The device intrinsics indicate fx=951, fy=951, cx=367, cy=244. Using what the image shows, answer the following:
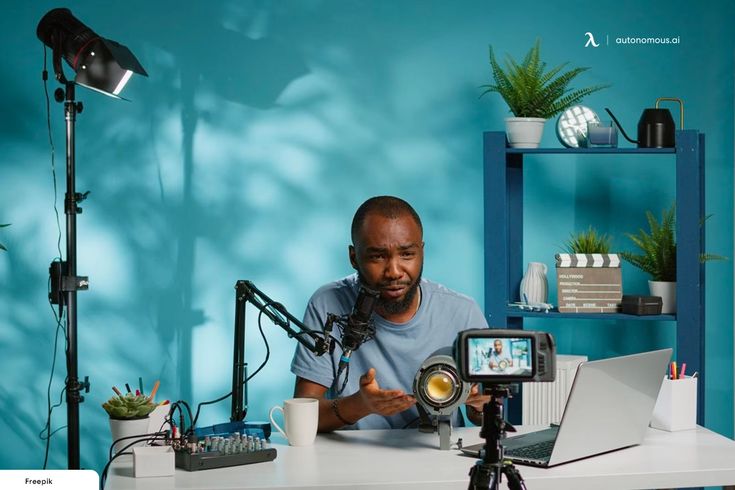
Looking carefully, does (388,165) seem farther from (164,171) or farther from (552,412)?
(552,412)

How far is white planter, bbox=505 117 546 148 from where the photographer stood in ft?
12.4

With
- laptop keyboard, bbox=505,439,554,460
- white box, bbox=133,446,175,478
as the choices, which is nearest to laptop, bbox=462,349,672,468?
laptop keyboard, bbox=505,439,554,460

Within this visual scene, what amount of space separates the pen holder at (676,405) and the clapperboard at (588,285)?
130cm

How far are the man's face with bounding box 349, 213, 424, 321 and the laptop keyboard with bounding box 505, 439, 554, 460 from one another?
59 cm

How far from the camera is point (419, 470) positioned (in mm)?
2100

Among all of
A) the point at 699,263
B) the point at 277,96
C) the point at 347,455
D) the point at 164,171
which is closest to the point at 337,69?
the point at 277,96

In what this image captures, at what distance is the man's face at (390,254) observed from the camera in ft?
8.60

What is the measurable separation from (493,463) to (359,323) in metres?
0.78

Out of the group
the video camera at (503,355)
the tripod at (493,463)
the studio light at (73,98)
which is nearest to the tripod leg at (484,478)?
the tripod at (493,463)

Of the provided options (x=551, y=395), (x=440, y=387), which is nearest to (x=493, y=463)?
(x=440, y=387)

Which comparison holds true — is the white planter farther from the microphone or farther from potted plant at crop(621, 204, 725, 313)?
the microphone

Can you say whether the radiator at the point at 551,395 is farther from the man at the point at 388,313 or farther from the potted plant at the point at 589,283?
the man at the point at 388,313

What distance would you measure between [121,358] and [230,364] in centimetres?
47

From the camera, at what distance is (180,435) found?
2199 mm
